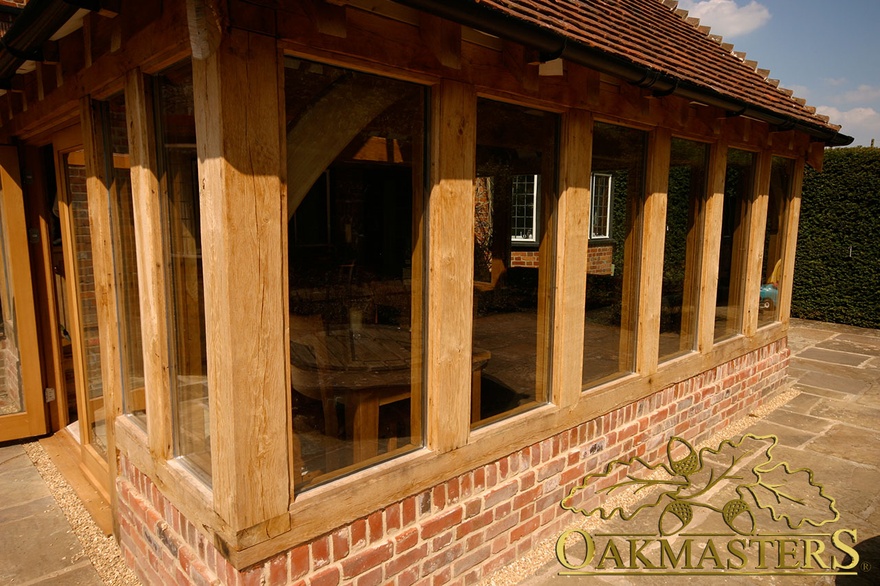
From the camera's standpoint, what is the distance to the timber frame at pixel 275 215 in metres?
2.15

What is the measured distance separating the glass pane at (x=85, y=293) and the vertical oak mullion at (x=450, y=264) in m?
2.45

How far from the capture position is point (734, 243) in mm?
5688

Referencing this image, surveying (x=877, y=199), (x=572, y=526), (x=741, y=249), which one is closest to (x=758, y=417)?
(x=741, y=249)

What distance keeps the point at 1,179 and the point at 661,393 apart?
5550 millimetres

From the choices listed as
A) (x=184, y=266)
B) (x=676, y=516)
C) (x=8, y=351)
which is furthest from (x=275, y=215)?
(x=8, y=351)

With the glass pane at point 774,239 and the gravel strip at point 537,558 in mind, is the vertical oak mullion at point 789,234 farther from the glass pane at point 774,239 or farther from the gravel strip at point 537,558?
the gravel strip at point 537,558

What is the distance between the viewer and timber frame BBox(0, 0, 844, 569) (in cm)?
215

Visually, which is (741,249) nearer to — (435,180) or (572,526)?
(572,526)

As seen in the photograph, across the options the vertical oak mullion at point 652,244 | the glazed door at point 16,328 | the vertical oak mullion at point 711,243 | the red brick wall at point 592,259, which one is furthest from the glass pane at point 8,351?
the vertical oak mullion at point 711,243

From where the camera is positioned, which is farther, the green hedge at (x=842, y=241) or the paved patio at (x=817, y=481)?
the green hedge at (x=842, y=241)

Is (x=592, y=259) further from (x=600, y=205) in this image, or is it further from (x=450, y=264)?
(x=450, y=264)

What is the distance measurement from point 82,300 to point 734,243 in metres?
5.70

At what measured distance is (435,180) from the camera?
9.27ft

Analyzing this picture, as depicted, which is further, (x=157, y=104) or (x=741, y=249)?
(x=741, y=249)
